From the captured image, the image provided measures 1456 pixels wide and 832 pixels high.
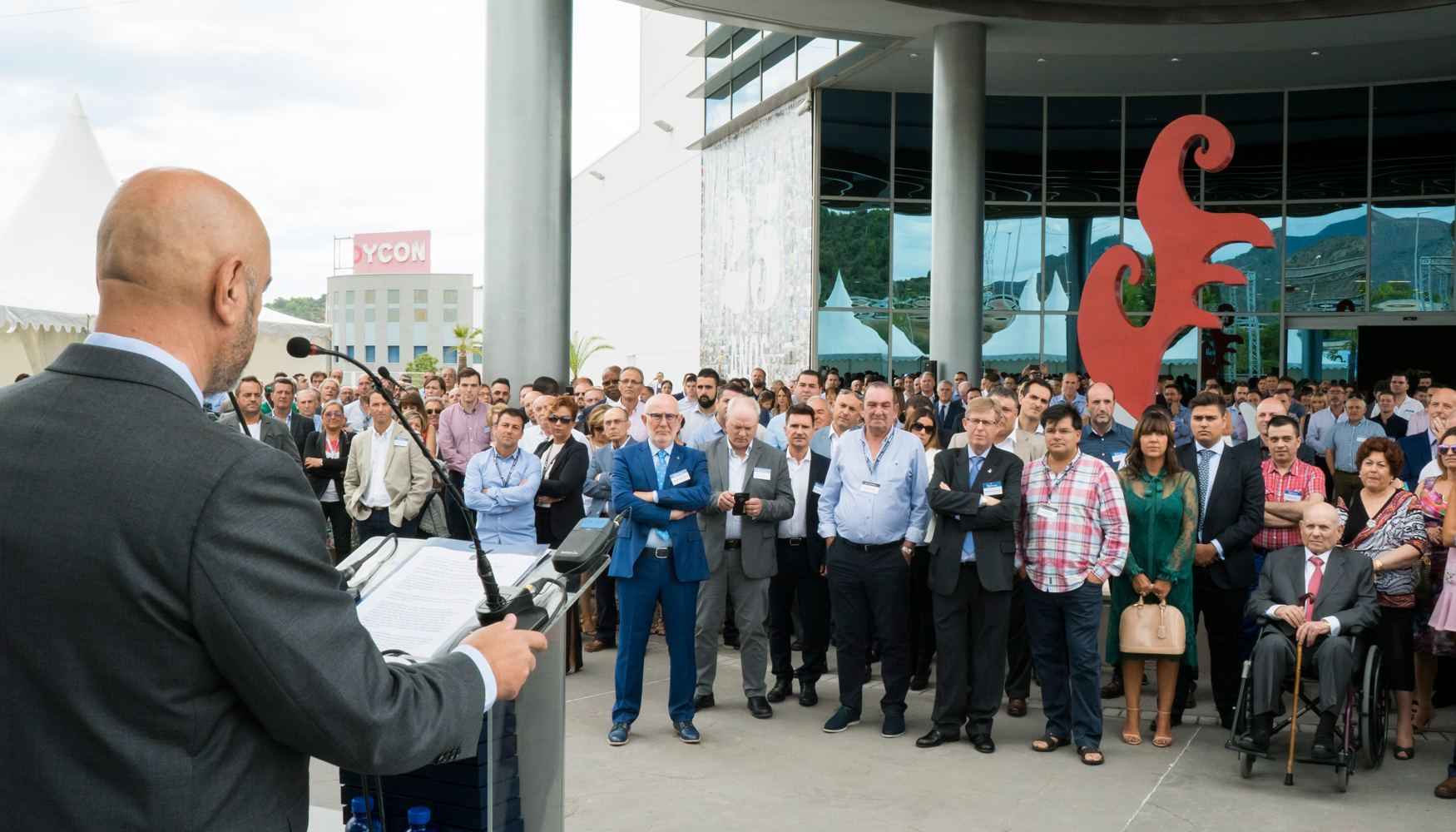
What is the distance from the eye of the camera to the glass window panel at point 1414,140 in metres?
18.5

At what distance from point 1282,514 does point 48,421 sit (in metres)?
6.37

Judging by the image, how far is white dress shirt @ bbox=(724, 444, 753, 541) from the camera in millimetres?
6410

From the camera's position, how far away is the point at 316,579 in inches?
51.9

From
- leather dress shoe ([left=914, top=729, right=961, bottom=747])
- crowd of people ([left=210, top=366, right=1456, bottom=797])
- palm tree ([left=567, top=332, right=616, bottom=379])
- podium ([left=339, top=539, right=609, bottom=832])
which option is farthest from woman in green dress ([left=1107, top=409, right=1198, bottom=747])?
palm tree ([left=567, top=332, right=616, bottom=379])

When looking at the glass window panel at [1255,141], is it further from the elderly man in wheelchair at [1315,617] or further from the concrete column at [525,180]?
the elderly man in wheelchair at [1315,617]

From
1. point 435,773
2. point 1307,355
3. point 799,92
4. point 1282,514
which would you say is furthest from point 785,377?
point 435,773

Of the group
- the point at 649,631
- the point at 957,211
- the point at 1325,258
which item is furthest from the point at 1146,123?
the point at 649,631

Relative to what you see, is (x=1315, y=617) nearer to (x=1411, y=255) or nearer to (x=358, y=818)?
(x=358, y=818)

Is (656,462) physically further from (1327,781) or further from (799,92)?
(799,92)

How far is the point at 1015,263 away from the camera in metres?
20.5

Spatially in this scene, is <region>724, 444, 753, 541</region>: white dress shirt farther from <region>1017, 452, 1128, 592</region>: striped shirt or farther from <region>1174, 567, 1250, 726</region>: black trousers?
<region>1174, 567, 1250, 726</region>: black trousers

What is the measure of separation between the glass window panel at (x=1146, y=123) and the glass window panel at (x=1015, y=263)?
6.12ft

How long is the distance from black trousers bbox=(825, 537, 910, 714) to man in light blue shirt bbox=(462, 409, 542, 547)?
79.4 inches

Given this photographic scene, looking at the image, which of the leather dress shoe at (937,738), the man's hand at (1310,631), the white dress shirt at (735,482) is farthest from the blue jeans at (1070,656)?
the white dress shirt at (735,482)
